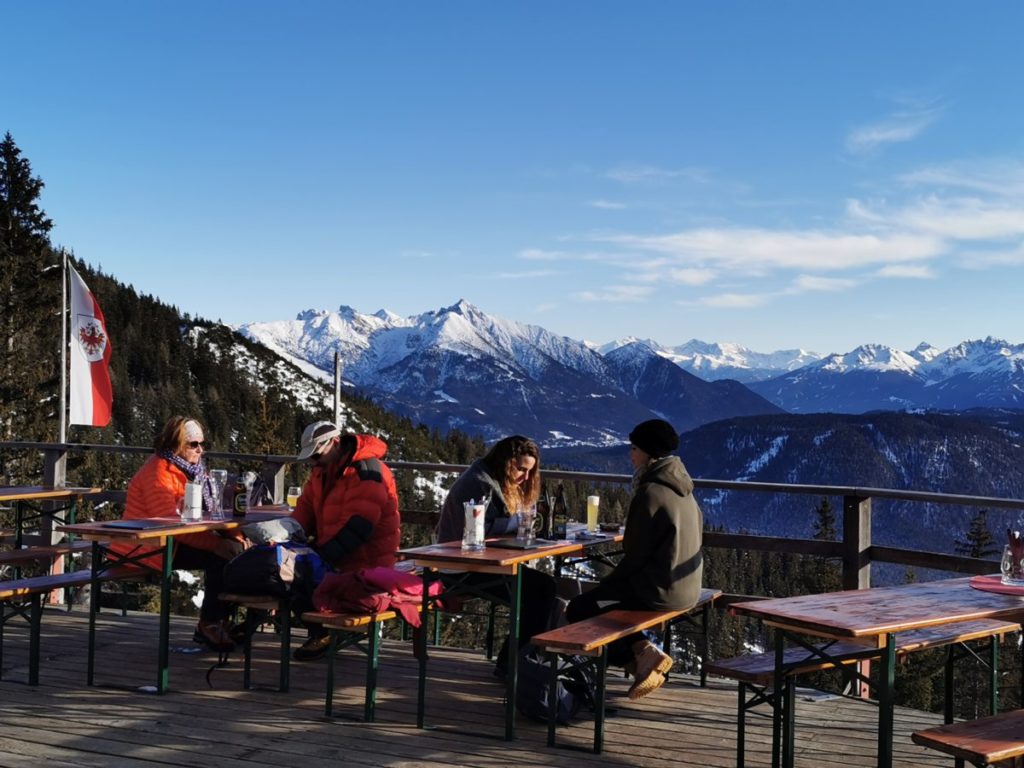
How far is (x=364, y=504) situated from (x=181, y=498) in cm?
132

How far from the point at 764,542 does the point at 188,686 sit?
11.3 feet

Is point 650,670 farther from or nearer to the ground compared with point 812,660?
nearer to the ground

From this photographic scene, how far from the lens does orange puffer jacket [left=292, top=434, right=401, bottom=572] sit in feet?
18.2

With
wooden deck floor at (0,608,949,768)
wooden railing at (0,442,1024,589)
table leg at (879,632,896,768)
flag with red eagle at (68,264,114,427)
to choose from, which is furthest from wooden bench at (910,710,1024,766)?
flag with red eagle at (68,264,114,427)

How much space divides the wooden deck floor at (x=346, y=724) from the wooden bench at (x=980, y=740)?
1.25 m

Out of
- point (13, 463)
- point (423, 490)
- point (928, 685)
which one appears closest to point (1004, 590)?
point (928, 685)

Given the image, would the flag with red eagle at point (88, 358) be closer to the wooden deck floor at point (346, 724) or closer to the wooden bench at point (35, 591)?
the wooden deck floor at point (346, 724)

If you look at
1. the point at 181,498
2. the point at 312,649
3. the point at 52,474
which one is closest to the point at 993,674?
the point at 312,649

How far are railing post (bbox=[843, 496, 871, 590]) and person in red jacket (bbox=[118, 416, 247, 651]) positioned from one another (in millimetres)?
3538

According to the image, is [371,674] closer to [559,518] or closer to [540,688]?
[540,688]

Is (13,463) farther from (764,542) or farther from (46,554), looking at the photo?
(764,542)

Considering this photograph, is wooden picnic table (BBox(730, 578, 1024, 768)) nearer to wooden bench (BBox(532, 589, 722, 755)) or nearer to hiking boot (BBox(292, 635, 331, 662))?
wooden bench (BBox(532, 589, 722, 755))

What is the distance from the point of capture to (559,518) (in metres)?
5.85

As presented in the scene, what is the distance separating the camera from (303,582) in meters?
5.41
